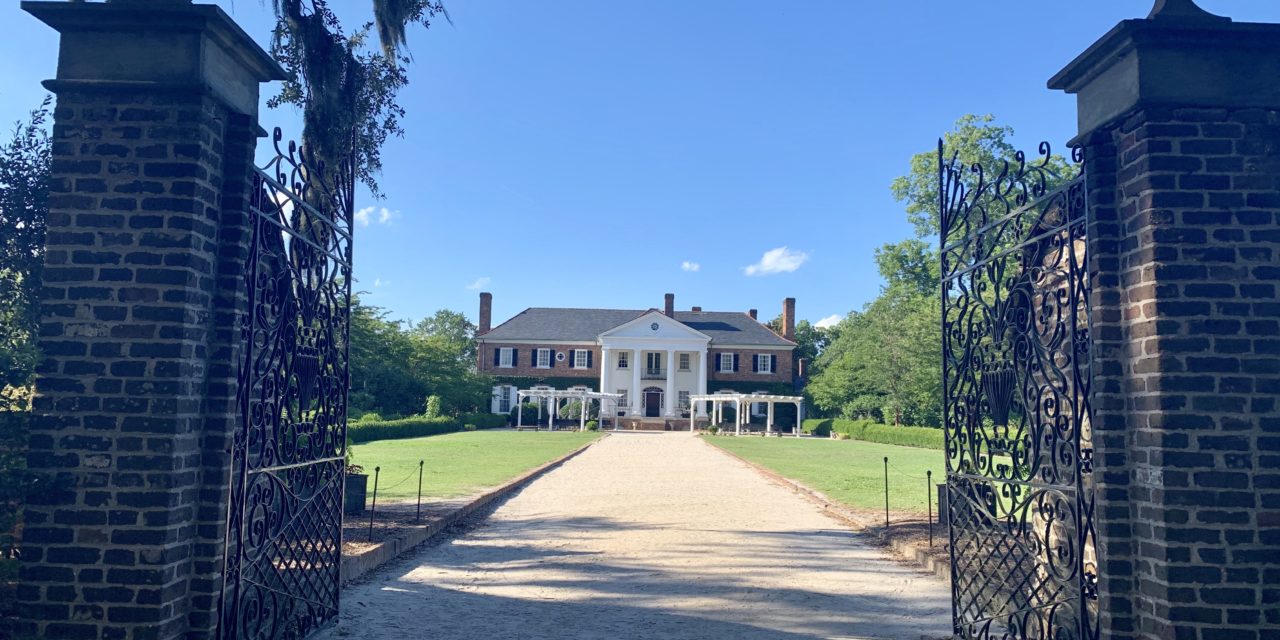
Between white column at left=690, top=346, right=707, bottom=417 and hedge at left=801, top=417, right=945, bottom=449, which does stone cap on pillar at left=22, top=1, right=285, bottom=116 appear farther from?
white column at left=690, top=346, right=707, bottom=417

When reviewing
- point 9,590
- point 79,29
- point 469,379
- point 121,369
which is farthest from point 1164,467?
point 469,379

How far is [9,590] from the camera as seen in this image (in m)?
4.25

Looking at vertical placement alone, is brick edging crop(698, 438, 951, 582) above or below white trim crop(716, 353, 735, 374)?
below

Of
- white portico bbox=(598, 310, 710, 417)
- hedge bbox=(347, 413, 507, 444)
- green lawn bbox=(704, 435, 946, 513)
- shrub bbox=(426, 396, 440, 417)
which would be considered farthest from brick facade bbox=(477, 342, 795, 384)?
green lawn bbox=(704, 435, 946, 513)

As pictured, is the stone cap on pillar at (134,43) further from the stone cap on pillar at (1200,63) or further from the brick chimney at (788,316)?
the brick chimney at (788,316)

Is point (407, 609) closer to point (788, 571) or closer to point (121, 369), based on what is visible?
point (121, 369)

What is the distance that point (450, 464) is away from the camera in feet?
60.6

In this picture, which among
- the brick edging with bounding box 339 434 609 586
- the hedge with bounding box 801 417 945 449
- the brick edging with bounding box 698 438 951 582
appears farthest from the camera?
the hedge with bounding box 801 417 945 449

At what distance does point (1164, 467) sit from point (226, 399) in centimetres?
436

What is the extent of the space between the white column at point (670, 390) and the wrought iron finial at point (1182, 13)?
51.6 metres

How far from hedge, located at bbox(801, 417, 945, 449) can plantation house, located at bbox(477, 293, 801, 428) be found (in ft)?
35.2

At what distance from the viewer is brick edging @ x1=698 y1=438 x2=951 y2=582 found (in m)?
7.50

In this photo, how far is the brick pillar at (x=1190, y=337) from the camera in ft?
11.4

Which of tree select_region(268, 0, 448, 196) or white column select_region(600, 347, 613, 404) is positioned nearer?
tree select_region(268, 0, 448, 196)
